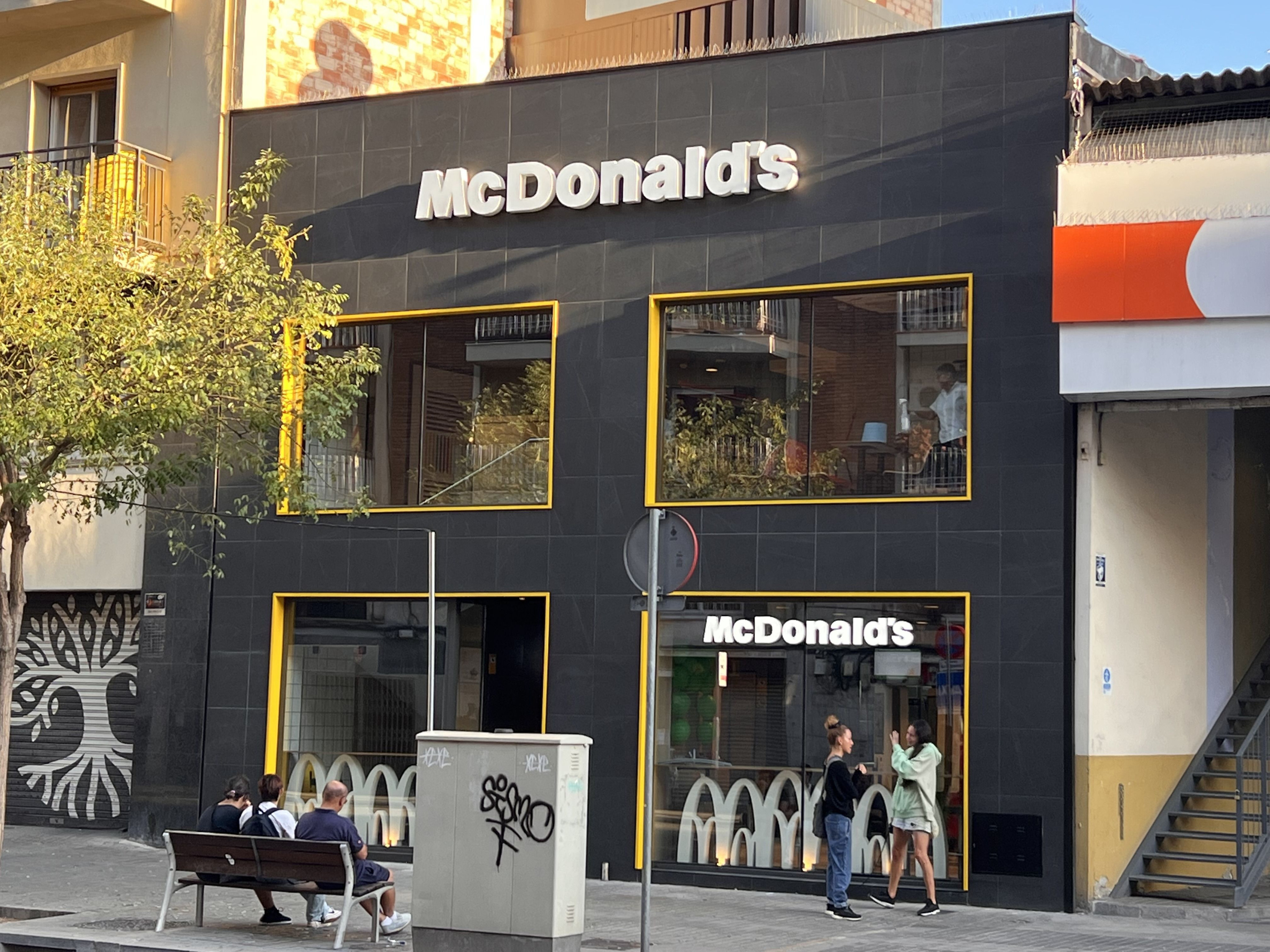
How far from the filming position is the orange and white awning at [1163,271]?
13938 millimetres

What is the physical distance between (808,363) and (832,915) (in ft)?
17.0

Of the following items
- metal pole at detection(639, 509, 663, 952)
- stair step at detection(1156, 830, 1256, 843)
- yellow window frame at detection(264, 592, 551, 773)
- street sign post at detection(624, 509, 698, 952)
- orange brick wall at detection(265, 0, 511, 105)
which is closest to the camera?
metal pole at detection(639, 509, 663, 952)

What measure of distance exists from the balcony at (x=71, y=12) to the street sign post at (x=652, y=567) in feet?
37.4

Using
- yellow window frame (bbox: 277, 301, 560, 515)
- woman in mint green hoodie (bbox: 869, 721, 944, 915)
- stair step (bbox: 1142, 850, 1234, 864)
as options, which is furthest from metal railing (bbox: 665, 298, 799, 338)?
stair step (bbox: 1142, 850, 1234, 864)

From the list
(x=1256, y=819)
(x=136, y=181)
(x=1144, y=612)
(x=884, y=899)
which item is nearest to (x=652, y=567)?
(x=884, y=899)

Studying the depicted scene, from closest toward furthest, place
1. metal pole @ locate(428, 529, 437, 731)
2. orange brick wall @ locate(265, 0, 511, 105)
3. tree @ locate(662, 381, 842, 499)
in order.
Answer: tree @ locate(662, 381, 842, 499) < metal pole @ locate(428, 529, 437, 731) < orange brick wall @ locate(265, 0, 511, 105)

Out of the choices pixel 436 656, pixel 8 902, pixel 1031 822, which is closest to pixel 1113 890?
pixel 1031 822

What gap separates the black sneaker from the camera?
1462 cm

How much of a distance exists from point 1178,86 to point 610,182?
17.9 feet

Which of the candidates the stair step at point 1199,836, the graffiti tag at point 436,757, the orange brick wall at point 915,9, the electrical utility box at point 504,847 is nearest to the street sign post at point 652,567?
the electrical utility box at point 504,847

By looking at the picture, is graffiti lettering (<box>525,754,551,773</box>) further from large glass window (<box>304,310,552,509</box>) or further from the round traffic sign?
large glass window (<box>304,310,552,509</box>)

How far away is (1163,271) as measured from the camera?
46.5 ft

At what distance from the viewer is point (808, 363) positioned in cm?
1614

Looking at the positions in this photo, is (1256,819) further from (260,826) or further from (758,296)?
(260,826)
